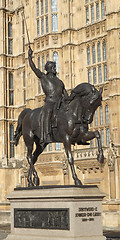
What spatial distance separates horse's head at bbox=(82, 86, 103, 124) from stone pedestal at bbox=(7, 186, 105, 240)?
6.50 feet

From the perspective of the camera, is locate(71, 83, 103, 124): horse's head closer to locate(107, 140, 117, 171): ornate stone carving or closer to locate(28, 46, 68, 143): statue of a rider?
locate(28, 46, 68, 143): statue of a rider

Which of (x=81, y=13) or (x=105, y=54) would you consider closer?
(x=105, y=54)

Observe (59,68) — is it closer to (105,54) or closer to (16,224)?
(105,54)

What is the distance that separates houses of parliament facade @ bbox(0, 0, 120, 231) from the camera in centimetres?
2811

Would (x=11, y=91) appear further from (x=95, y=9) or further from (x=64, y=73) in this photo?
(x=95, y=9)

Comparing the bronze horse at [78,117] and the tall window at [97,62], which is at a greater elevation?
the tall window at [97,62]

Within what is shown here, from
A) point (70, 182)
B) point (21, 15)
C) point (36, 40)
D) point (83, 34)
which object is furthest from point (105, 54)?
point (21, 15)

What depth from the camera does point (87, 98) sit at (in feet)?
42.1

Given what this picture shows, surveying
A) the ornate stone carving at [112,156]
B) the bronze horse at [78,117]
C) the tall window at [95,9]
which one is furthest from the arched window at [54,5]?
the bronze horse at [78,117]

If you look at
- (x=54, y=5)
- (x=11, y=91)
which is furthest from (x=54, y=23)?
(x=11, y=91)

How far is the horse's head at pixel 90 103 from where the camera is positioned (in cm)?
1270

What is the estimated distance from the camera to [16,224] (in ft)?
43.2

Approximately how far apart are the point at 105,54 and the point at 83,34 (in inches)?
105

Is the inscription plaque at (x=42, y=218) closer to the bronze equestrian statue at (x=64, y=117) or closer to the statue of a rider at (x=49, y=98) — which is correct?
the bronze equestrian statue at (x=64, y=117)
